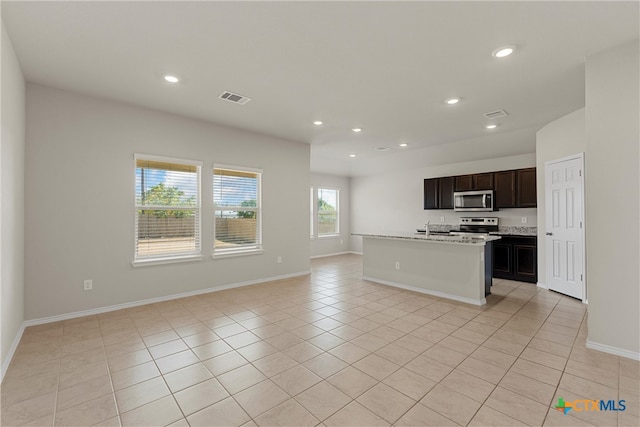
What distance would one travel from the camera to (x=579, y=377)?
2.24 m

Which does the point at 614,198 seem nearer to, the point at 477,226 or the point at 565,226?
the point at 565,226

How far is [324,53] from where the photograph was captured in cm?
266

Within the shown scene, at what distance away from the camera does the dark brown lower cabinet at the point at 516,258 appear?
5246mm

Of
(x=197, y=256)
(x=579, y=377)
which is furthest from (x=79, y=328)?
(x=579, y=377)

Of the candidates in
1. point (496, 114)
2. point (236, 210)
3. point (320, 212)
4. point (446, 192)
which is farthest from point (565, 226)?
point (320, 212)

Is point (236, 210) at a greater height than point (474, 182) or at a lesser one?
lesser

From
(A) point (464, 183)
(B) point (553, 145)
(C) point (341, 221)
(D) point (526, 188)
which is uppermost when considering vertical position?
(B) point (553, 145)

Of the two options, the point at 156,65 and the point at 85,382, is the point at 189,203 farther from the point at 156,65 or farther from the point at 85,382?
the point at 85,382

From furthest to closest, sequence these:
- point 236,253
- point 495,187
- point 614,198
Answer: point 495,187, point 236,253, point 614,198

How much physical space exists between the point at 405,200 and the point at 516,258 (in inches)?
124

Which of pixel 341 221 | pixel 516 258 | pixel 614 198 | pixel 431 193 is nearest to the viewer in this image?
pixel 614 198

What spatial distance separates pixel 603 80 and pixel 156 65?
168 inches

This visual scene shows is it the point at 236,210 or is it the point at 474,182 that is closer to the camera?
the point at 236,210

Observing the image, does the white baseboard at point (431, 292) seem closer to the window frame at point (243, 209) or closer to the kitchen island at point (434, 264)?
the kitchen island at point (434, 264)
